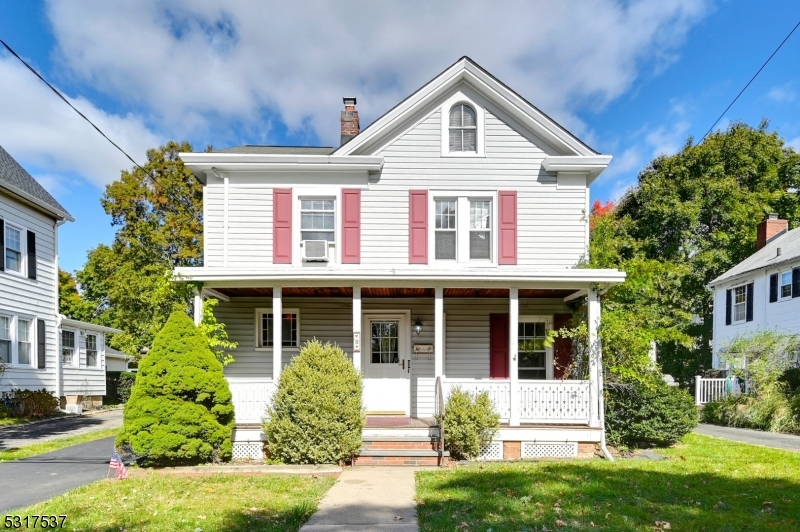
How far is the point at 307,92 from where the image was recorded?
53.2 feet

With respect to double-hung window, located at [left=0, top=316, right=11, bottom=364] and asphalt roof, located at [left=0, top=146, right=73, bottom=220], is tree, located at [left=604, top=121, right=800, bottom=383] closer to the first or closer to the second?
asphalt roof, located at [left=0, top=146, right=73, bottom=220]

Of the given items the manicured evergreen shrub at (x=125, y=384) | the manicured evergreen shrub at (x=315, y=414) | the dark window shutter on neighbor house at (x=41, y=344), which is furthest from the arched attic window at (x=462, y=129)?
the manicured evergreen shrub at (x=125, y=384)

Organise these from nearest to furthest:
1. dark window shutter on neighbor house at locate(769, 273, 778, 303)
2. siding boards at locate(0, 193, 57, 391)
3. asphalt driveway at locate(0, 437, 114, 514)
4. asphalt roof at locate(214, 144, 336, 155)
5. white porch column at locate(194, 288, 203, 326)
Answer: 1. asphalt driveway at locate(0, 437, 114, 514)
2. white porch column at locate(194, 288, 203, 326)
3. asphalt roof at locate(214, 144, 336, 155)
4. siding boards at locate(0, 193, 57, 391)
5. dark window shutter on neighbor house at locate(769, 273, 778, 303)

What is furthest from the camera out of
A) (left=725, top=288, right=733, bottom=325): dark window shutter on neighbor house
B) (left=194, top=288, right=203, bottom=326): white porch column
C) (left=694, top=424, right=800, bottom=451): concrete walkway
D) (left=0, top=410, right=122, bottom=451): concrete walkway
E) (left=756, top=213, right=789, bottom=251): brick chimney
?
(left=725, top=288, right=733, bottom=325): dark window shutter on neighbor house

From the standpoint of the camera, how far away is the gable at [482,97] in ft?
37.3

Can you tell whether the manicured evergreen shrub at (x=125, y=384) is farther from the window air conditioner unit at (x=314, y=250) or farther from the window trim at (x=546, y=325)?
the window trim at (x=546, y=325)

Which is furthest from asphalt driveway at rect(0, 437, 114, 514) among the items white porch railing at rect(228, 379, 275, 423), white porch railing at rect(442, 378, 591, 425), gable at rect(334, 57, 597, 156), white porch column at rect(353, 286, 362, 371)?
gable at rect(334, 57, 597, 156)

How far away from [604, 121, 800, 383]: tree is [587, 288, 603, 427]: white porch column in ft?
53.3

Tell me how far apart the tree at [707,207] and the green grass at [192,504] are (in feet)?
70.9

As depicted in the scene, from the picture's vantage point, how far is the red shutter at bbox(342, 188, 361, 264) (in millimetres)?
11383

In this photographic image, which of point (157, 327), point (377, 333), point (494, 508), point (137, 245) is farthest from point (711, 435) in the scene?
point (137, 245)

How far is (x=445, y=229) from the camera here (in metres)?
11.6

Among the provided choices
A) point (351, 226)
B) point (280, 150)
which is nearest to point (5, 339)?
point (280, 150)

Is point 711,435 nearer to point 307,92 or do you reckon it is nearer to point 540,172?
point 540,172
